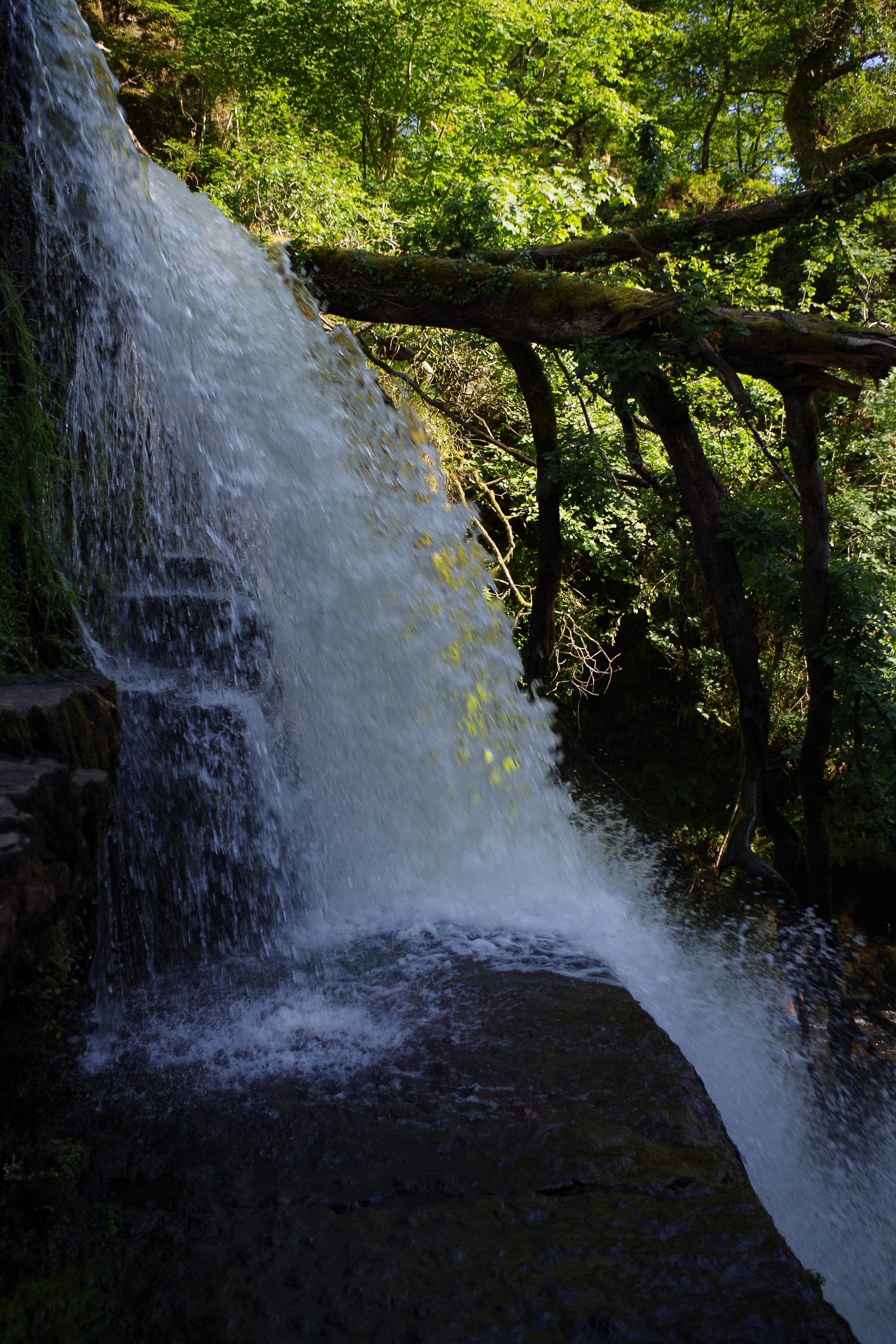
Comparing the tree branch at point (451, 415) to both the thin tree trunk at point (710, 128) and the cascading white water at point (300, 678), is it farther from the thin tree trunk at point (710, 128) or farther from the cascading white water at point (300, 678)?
the thin tree trunk at point (710, 128)

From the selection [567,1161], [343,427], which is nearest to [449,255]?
[343,427]

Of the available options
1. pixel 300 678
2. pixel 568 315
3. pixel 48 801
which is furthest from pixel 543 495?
pixel 48 801

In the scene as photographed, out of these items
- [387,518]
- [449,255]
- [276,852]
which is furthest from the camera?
[449,255]

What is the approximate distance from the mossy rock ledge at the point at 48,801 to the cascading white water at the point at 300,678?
86 centimetres

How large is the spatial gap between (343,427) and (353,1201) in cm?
444

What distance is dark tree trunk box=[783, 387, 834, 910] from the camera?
4887 millimetres

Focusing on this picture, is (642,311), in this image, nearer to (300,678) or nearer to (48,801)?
(300,678)

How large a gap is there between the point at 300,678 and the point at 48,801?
264 centimetres

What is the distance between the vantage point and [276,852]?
3648 mm

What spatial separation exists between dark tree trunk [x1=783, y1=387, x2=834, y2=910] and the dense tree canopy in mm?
20

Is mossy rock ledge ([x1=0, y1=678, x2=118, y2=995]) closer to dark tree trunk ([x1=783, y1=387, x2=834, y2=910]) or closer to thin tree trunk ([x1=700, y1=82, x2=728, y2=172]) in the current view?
dark tree trunk ([x1=783, y1=387, x2=834, y2=910])

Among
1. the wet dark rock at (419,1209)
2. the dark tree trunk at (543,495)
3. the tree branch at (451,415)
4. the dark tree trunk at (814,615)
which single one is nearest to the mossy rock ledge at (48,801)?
the wet dark rock at (419,1209)

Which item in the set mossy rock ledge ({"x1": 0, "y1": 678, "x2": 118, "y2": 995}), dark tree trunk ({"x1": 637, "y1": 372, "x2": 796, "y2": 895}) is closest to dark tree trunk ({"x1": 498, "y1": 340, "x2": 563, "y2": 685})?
dark tree trunk ({"x1": 637, "y1": 372, "x2": 796, "y2": 895})

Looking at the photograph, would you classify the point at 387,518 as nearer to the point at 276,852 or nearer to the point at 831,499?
the point at 276,852
